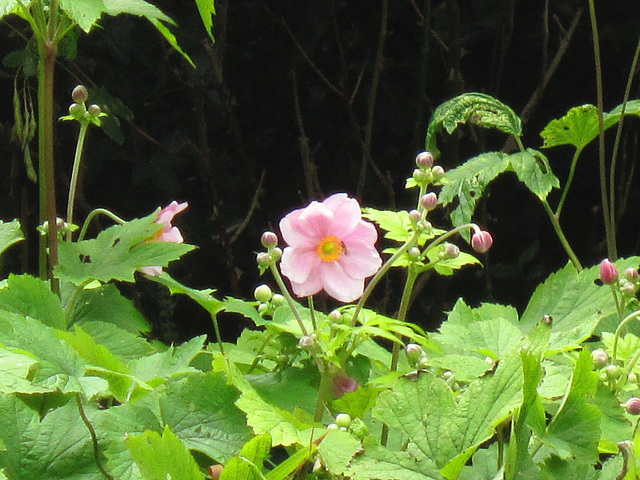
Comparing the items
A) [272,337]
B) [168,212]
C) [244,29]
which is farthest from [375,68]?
[272,337]

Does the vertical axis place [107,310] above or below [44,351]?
below

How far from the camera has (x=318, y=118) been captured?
249 cm

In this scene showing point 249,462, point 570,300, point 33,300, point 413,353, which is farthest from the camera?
point 570,300

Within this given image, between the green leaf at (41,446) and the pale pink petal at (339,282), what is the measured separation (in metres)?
0.32

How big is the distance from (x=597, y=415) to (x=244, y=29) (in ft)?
6.62

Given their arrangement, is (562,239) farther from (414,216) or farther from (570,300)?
(414,216)

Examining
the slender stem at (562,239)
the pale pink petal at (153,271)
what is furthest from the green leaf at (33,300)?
the slender stem at (562,239)

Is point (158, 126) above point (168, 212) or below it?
below

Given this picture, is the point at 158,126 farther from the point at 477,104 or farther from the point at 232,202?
the point at 477,104

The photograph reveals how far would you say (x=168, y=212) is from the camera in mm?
1091

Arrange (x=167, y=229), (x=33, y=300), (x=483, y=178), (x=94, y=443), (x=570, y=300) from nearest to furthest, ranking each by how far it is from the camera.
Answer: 1. (x=94, y=443)
2. (x=33, y=300)
3. (x=570, y=300)
4. (x=167, y=229)
5. (x=483, y=178)

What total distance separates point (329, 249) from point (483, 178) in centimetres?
44

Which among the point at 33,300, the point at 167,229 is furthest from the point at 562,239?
the point at 33,300

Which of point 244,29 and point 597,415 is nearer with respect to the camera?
point 597,415
